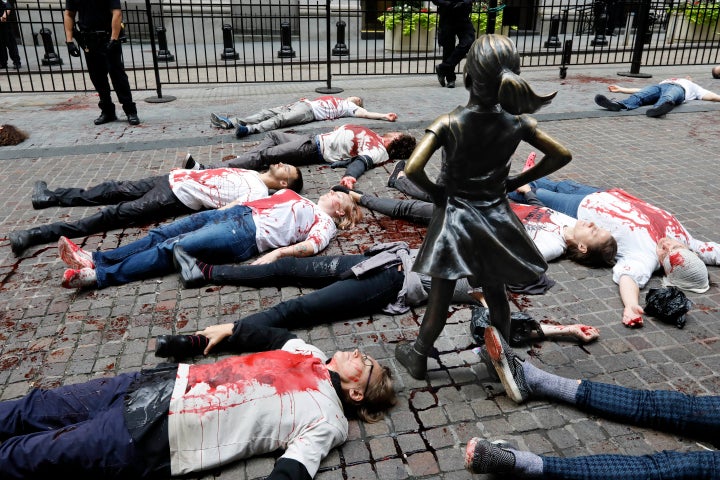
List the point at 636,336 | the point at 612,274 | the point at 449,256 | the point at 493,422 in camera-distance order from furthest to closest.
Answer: the point at 612,274, the point at 636,336, the point at 493,422, the point at 449,256

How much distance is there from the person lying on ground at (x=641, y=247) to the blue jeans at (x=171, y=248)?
284 centimetres

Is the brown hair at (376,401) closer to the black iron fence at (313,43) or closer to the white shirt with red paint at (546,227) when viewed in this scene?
the white shirt with red paint at (546,227)

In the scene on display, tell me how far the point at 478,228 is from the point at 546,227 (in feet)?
7.05

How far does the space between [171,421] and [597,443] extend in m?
2.10

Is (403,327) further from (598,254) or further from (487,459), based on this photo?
(598,254)

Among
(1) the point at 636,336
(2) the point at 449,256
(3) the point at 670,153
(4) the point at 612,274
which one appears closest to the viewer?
(2) the point at 449,256

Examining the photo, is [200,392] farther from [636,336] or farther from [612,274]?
[612,274]

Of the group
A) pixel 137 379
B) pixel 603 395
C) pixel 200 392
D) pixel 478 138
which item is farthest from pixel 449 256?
pixel 137 379

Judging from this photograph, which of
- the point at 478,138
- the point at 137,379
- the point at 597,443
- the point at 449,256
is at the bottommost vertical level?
the point at 597,443

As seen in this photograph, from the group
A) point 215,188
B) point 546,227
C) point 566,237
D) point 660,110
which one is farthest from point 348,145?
point 660,110

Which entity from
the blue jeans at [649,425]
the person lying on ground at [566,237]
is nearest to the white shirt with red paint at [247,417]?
the blue jeans at [649,425]

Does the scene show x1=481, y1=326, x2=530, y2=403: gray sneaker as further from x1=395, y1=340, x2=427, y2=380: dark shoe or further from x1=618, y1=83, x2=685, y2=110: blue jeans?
x1=618, y1=83, x2=685, y2=110: blue jeans

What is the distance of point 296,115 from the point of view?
27.9 feet

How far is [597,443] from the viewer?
2.97m
